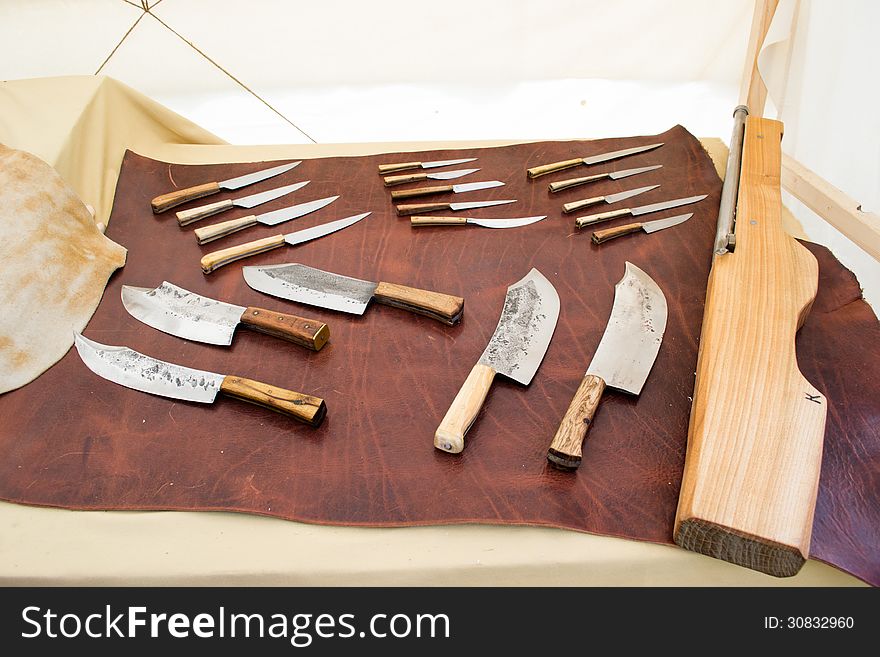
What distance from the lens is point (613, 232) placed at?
1.22 m

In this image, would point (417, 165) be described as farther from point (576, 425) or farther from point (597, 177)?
point (576, 425)

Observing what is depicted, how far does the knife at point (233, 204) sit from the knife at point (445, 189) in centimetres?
22

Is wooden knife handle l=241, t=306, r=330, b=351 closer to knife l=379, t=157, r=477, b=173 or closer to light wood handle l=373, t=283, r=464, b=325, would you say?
light wood handle l=373, t=283, r=464, b=325

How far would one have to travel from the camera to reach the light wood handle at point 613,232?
122 centimetres

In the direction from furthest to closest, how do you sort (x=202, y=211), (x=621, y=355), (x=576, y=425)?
(x=202, y=211), (x=621, y=355), (x=576, y=425)

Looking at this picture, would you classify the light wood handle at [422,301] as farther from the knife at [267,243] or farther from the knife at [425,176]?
the knife at [425,176]

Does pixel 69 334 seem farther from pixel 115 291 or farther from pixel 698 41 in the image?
pixel 698 41

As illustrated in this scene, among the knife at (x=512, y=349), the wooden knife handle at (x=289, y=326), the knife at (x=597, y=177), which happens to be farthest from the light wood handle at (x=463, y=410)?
the knife at (x=597, y=177)

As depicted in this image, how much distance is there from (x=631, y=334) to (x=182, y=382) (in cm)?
67

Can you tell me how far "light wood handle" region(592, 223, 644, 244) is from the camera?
1.22m

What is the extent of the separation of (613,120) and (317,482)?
167 centimetres

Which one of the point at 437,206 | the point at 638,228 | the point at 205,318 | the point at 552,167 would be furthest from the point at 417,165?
the point at 205,318

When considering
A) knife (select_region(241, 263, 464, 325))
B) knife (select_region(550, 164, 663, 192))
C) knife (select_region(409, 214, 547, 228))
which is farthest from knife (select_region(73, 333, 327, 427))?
knife (select_region(550, 164, 663, 192))

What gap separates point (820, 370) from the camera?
3.21 ft
